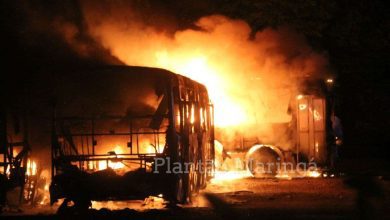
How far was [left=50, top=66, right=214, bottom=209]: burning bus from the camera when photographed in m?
11.7

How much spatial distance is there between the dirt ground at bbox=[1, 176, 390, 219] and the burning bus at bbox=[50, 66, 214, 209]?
1.64 ft

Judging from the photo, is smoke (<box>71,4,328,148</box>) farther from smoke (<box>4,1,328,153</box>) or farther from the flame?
the flame

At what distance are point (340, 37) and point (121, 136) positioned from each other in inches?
679

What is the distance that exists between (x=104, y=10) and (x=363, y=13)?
40.9ft

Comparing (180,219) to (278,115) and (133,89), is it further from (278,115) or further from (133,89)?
(278,115)

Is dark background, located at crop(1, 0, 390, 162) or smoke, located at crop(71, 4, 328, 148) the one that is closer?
smoke, located at crop(71, 4, 328, 148)

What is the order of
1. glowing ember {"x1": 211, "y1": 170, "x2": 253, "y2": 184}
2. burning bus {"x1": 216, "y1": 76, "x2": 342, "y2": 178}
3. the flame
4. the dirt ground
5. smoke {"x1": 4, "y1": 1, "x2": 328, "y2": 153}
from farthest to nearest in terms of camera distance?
1. smoke {"x1": 4, "y1": 1, "x2": 328, "y2": 153}
2. glowing ember {"x1": 211, "y1": 170, "x2": 253, "y2": 184}
3. burning bus {"x1": 216, "y1": 76, "x2": 342, "y2": 178}
4. the flame
5. the dirt ground

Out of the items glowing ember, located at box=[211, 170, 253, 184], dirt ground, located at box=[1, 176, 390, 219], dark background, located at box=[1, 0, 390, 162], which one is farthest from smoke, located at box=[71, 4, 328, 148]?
dirt ground, located at box=[1, 176, 390, 219]

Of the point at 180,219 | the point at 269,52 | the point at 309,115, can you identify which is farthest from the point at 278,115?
the point at 180,219

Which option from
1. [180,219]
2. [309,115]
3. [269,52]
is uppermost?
[269,52]

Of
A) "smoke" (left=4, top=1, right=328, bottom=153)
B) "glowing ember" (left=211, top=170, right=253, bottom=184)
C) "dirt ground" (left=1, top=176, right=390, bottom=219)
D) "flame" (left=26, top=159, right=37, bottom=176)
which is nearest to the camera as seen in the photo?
"dirt ground" (left=1, top=176, right=390, bottom=219)

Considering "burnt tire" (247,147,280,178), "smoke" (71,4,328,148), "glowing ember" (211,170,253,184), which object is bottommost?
"glowing ember" (211,170,253,184)

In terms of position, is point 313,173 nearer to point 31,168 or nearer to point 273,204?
point 273,204

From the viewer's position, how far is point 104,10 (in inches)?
878
